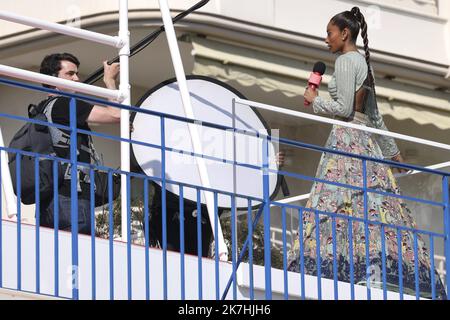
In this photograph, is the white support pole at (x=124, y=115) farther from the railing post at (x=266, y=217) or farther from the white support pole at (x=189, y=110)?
the railing post at (x=266, y=217)

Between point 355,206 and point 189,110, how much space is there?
1281 mm

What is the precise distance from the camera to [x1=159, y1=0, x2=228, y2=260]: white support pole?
15188mm

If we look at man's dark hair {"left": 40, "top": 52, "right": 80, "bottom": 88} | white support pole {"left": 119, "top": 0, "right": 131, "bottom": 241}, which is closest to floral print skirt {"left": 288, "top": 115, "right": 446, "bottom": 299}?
white support pole {"left": 119, "top": 0, "right": 131, "bottom": 241}

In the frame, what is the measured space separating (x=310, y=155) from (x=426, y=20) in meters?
1.47

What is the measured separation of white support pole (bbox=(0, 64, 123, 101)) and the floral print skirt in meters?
1.57

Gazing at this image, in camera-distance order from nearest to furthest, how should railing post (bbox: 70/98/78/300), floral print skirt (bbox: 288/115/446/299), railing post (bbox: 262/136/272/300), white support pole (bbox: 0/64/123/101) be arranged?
railing post (bbox: 70/98/78/300), railing post (bbox: 262/136/272/300), white support pole (bbox: 0/64/123/101), floral print skirt (bbox: 288/115/446/299)

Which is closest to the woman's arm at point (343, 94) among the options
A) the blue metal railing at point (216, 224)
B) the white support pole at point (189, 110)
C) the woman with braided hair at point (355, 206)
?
the woman with braided hair at point (355, 206)

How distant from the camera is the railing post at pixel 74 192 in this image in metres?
14.0

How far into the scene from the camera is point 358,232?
1577 centimetres

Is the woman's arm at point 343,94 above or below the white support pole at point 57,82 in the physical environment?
above

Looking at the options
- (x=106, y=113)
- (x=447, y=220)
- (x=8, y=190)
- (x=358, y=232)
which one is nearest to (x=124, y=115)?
(x=106, y=113)

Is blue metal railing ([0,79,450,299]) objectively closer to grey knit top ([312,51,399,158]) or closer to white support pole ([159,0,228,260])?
white support pole ([159,0,228,260])

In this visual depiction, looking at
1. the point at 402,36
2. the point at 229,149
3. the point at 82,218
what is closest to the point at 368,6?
the point at 402,36

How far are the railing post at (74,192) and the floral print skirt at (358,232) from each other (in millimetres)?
1908
